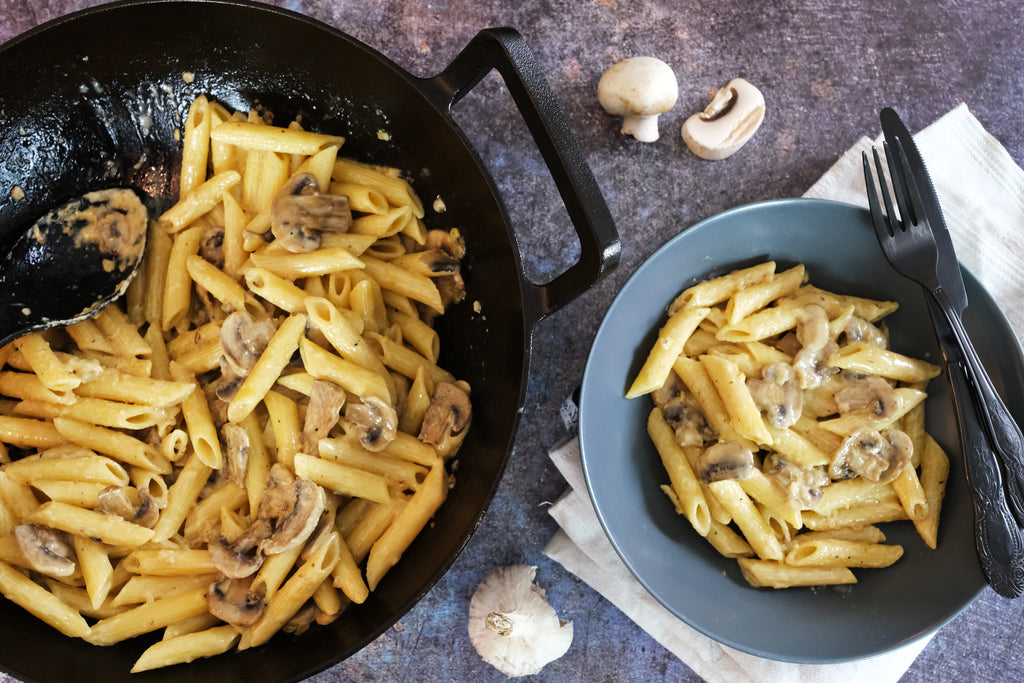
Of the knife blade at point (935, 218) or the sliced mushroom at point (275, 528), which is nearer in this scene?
the sliced mushroom at point (275, 528)

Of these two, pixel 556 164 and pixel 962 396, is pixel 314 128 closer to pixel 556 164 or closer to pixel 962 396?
pixel 556 164

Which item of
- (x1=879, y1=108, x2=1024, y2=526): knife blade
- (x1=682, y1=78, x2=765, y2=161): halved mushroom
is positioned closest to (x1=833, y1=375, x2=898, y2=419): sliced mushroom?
(x1=879, y1=108, x2=1024, y2=526): knife blade

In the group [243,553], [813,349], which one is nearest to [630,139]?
[813,349]

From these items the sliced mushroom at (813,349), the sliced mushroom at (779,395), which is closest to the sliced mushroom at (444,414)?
the sliced mushroom at (779,395)

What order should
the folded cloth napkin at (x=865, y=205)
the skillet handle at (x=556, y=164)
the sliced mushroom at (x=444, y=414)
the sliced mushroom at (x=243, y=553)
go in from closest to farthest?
the skillet handle at (x=556, y=164)
the sliced mushroom at (x=243, y=553)
the sliced mushroom at (x=444, y=414)
the folded cloth napkin at (x=865, y=205)

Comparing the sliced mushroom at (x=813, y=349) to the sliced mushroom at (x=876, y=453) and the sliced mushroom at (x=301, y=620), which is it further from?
the sliced mushroom at (x=301, y=620)

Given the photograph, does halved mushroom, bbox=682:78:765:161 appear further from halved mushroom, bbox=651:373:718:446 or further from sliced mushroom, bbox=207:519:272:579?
sliced mushroom, bbox=207:519:272:579

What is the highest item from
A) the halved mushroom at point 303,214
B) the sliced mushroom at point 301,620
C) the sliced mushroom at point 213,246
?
the halved mushroom at point 303,214
